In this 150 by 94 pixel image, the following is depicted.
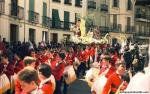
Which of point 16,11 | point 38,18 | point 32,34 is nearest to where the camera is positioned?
point 16,11

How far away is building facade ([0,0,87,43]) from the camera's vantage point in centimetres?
3022

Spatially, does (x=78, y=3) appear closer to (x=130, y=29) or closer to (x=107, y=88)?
(x=130, y=29)

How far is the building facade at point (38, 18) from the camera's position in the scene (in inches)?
1190

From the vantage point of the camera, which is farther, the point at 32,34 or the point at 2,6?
the point at 32,34

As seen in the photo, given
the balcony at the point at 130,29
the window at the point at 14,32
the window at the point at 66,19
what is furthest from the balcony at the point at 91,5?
the window at the point at 14,32

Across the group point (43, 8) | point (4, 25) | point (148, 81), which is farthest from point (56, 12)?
point (148, 81)

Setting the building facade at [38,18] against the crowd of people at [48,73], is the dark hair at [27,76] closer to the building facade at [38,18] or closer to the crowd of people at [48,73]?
the crowd of people at [48,73]

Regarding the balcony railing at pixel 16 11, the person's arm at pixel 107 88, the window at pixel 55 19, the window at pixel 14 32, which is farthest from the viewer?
the window at pixel 55 19

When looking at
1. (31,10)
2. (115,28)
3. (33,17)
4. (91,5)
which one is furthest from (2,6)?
(115,28)

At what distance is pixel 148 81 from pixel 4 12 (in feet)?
89.6

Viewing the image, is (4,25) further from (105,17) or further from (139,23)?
(139,23)

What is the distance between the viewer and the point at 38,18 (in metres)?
39.5

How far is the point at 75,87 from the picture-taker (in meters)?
19.4

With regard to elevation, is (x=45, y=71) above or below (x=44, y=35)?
below
